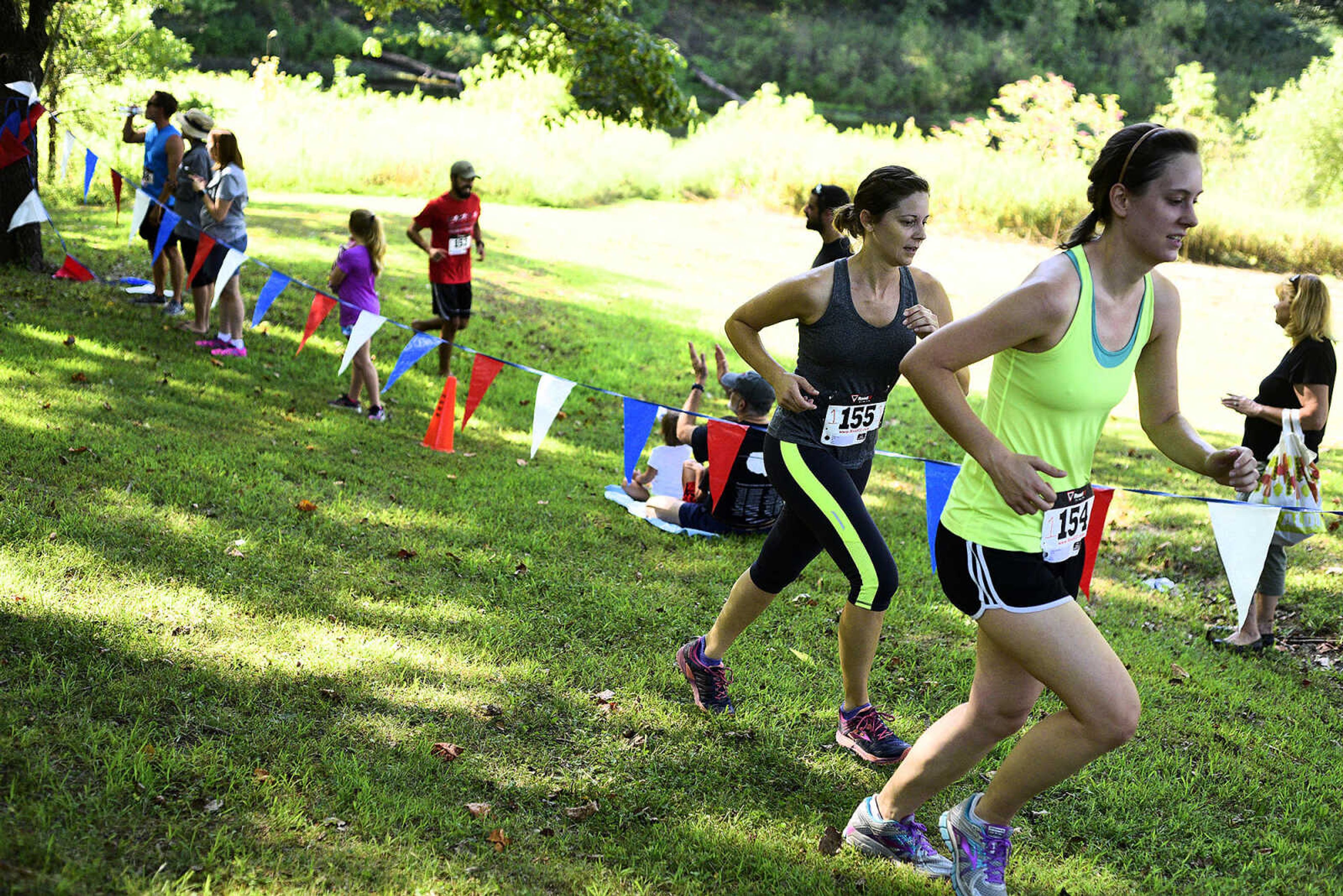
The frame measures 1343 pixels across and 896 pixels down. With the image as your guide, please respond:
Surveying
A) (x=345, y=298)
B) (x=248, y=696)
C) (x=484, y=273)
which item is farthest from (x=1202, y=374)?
(x=248, y=696)

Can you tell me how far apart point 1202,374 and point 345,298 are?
11.1 metres

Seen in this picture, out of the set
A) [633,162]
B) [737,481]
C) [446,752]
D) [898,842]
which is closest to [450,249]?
[737,481]

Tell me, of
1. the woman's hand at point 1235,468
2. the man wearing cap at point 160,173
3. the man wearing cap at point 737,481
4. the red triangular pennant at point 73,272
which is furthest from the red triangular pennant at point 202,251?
the woman's hand at point 1235,468

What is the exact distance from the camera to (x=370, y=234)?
305 inches

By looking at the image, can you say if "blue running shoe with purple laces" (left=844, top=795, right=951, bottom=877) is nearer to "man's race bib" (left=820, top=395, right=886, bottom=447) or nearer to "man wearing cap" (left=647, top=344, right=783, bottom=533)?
"man's race bib" (left=820, top=395, right=886, bottom=447)

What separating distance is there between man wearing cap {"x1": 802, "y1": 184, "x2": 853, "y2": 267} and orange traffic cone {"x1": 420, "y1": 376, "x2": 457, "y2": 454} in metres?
2.42

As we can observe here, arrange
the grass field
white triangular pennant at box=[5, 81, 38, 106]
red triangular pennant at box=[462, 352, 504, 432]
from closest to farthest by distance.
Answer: the grass field → red triangular pennant at box=[462, 352, 504, 432] → white triangular pennant at box=[5, 81, 38, 106]

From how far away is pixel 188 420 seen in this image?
700 cm

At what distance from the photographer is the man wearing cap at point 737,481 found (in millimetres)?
5824

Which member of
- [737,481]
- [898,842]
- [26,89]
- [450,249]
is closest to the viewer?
[898,842]

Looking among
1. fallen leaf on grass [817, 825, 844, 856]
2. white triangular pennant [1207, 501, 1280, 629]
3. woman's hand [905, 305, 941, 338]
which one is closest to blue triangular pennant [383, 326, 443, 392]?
woman's hand [905, 305, 941, 338]

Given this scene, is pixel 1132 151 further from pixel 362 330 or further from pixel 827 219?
pixel 362 330

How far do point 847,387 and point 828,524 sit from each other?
1.59 feet

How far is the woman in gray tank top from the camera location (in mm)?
3730
